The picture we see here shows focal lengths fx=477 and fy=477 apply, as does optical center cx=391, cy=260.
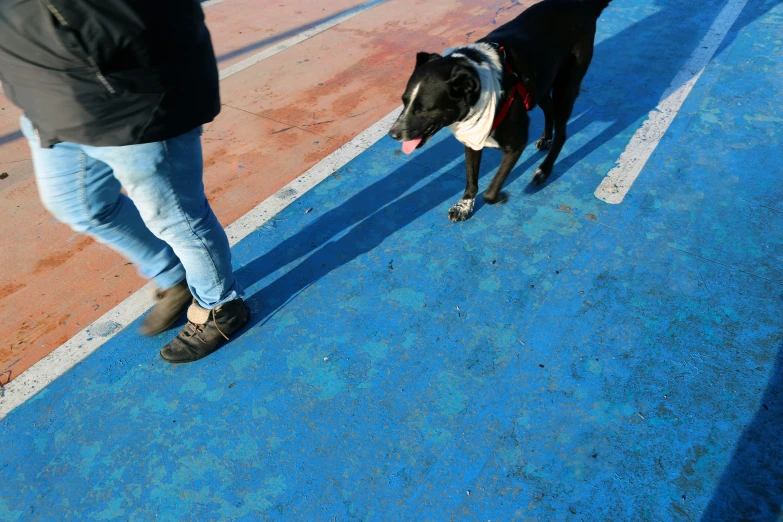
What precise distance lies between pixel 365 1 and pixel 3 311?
231 inches

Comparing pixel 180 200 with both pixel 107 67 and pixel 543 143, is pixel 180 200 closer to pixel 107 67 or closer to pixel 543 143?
pixel 107 67

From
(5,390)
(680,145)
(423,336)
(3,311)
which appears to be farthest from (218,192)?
(680,145)

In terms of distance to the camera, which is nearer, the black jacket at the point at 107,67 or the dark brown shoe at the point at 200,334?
the black jacket at the point at 107,67

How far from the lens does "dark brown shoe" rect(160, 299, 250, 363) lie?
232cm

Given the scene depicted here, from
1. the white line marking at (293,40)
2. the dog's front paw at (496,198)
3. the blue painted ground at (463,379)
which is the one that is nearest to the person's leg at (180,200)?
the blue painted ground at (463,379)

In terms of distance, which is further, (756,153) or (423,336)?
(756,153)

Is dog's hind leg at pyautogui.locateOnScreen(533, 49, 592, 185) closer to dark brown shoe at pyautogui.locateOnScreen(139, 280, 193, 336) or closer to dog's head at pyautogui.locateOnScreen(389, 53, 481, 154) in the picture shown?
dog's head at pyautogui.locateOnScreen(389, 53, 481, 154)

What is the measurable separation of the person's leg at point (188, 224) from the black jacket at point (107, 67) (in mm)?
93

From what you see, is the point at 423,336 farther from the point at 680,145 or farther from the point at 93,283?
the point at 680,145

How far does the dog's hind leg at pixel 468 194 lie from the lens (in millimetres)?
2986

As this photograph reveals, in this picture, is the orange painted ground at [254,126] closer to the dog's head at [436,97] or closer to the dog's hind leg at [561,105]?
the dog's head at [436,97]

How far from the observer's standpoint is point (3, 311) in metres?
2.60

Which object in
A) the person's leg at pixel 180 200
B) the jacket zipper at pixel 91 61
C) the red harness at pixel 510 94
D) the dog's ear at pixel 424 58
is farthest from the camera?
the dog's ear at pixel 424 58

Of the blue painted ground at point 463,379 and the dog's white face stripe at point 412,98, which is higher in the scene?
the dog's white face stripe at point 412,98
